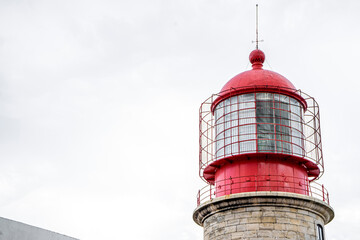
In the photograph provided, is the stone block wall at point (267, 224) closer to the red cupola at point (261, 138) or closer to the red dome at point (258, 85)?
the red cupola at point (261, 138)

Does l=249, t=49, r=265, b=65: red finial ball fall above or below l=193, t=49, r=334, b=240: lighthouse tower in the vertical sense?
above

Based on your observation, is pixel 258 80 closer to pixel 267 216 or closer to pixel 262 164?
pixel 262 164

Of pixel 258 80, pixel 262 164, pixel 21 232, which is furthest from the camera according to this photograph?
pixel 258 80

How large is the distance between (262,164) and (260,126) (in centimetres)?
108

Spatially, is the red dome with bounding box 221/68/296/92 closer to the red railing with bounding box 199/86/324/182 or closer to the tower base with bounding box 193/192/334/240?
the red railing with bounding box 199/86/324/182

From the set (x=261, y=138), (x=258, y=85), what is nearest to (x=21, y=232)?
(x=261, y=138)

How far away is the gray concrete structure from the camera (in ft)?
43.6

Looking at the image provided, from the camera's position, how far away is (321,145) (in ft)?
62.0

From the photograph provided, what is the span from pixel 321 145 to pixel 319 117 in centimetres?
86

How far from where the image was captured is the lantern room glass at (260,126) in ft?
58.2

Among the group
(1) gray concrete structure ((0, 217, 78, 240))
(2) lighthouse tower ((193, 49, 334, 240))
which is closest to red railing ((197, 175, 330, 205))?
(2) lighthouse tower ((193, 49, 334, 240))

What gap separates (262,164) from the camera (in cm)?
1772

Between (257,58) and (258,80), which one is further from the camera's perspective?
(257,58)

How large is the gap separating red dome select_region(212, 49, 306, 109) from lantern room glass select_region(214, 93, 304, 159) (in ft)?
0.49
